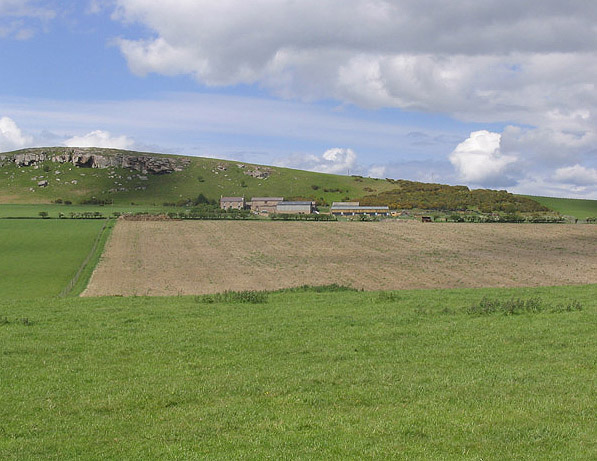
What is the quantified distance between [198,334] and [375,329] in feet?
18.8

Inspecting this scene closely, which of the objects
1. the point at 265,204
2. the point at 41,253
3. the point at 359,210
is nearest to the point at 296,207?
the point at 359,210

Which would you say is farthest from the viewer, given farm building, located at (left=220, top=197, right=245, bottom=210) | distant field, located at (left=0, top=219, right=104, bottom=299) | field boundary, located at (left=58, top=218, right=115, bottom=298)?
farm building, located at (left=220, top=197, right=245, bottom=210)

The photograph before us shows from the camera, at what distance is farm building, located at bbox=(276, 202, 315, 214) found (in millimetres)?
166375

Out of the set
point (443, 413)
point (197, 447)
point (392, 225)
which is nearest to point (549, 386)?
point (443, 413)

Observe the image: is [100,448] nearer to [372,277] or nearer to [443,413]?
[443,413]

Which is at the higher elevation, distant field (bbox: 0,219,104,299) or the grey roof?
the grey roof

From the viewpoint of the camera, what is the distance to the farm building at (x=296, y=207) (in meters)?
166

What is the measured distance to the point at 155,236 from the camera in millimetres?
89375

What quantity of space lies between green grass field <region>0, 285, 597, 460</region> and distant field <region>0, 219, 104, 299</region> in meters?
29.8

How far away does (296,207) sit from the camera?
6644 inches

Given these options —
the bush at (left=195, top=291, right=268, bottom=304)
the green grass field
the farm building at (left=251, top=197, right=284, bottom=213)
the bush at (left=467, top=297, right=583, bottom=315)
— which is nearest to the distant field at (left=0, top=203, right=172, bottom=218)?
the farm building at (left=251, top=197, right=284, bottom=213)

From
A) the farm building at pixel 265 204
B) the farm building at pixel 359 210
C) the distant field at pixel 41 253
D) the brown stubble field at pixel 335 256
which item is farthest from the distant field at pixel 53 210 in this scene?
the farm building at pixel 359 210

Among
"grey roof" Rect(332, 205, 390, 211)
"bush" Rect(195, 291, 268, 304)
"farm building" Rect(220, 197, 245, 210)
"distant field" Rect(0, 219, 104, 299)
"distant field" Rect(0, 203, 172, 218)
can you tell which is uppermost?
"grey roof" Rect(332, 205, 390, 211)

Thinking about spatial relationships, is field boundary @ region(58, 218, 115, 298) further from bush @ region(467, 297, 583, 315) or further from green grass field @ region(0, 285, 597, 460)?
bush @ region(467, 297, 583, 315)
